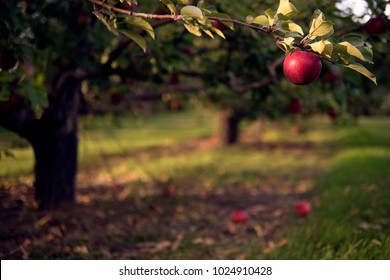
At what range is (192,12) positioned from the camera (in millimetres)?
1730

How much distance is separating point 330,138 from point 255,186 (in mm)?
7532

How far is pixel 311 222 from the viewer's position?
13.3 ft

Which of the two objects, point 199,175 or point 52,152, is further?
point 199,175

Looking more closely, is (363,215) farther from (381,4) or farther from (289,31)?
(289,31)

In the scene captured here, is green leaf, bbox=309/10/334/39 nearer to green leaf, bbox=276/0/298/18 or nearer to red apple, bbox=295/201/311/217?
green leaf, bbox=276/0/298/18

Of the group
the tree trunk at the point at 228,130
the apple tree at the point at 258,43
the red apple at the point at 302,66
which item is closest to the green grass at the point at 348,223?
the apple tree at the point at 258,43

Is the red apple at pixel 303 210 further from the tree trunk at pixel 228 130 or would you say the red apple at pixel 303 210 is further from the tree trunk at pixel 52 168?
the tree trunk at pixel 228 130

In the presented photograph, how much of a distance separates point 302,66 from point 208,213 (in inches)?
130

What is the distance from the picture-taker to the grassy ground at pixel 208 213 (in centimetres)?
331

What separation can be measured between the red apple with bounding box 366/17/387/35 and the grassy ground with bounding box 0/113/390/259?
1606mm

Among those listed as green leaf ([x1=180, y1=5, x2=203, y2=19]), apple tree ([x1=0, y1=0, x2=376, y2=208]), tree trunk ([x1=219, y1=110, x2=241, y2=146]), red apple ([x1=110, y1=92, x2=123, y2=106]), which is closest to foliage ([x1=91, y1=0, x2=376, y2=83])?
green leaf ([x1=180, y1=5, x2=203, y2=19])

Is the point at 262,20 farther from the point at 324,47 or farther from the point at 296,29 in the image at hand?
the point at 324,47

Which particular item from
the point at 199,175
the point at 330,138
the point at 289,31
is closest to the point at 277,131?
the point at 330,138

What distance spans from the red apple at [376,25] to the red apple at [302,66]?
1.34m
